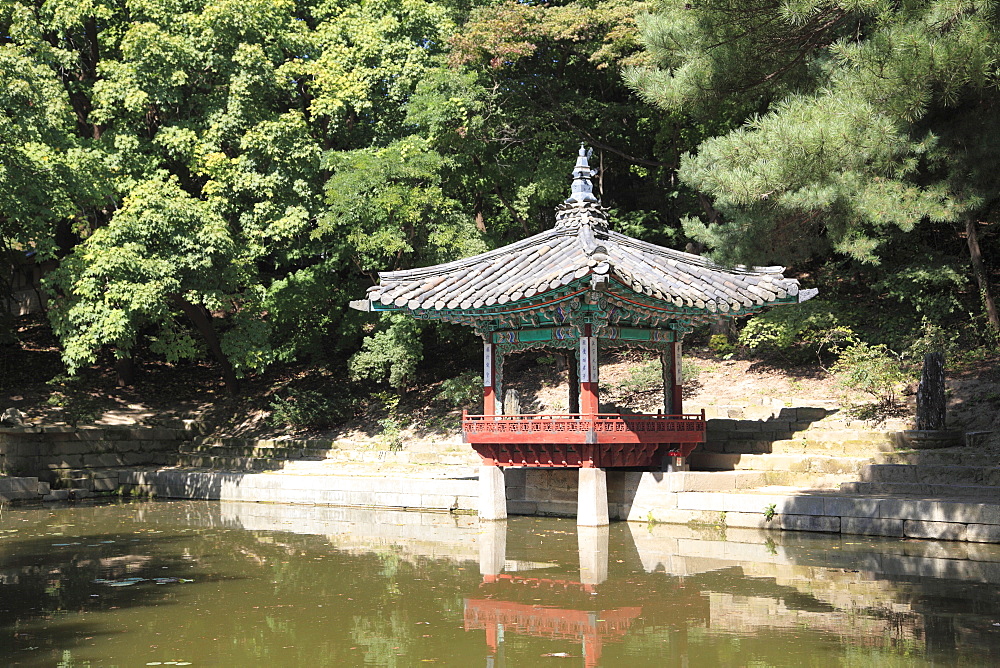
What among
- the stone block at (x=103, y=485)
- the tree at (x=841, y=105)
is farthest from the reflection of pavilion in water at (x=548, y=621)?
the stone block at (x=103, y=485)

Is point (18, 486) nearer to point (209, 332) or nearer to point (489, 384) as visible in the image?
point (209, 332)

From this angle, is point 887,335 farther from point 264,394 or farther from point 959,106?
point 264,394

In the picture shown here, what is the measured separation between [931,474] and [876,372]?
4.12 m

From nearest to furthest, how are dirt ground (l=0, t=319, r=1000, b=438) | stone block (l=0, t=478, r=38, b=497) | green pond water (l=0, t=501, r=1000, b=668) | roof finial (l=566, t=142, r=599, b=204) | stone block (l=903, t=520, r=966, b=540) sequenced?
green pond water (l=0, t=501, r=1000, b=668), stone block (l=903, t=520, r=966, b=540), roof finial (l=566, t=142, r=599, b=204), dirt ground (l=0, t=319, r=1000, b=438), stone block (l=0, t=478, r=38, b=497)

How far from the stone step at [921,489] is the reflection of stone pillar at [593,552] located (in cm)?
367

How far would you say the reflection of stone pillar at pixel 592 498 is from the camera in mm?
15000

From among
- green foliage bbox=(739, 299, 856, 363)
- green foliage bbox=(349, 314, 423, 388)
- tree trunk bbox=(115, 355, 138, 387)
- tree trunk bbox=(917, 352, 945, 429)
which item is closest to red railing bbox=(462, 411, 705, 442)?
tree trunk bbox=(917, 352, 945, 429)

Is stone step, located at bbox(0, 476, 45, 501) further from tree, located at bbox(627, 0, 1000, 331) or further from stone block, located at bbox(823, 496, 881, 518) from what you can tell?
stone block, located at bbox(823, 496, 881, 518)

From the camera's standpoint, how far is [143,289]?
2116cm

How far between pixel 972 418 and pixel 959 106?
6.98 meters

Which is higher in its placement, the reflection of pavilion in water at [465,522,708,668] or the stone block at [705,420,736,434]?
the stone block at [705,420,736,434]

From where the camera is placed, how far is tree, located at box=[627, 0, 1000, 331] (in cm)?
1077

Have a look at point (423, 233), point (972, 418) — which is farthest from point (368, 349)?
point (972, 418)

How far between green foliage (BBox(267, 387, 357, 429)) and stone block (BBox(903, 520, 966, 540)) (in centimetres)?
1476
